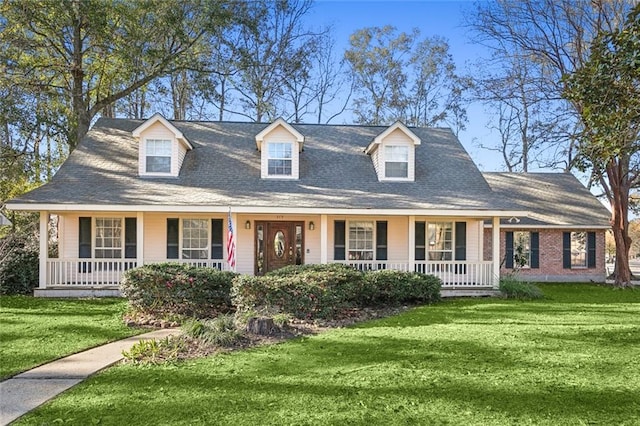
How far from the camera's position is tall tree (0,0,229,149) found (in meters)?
18.9

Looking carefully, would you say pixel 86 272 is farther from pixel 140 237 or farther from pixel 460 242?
pixel 460 242

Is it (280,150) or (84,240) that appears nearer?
(84,240)

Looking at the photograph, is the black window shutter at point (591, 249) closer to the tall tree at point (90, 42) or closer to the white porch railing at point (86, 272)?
the white porch railing at point (86, 272)

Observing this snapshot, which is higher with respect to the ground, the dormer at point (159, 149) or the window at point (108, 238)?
the dormer at point (159, 149)

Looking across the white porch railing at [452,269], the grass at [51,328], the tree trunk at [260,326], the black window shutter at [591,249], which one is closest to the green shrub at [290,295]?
the tree trunk at [260,326]

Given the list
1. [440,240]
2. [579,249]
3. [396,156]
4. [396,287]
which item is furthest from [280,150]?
[579,249]

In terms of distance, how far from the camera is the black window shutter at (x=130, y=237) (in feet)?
49.6

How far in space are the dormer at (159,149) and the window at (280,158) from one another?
3112 millimetres

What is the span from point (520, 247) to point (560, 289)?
3749mm

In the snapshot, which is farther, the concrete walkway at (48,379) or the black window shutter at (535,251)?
the black window shutter at (535,251)

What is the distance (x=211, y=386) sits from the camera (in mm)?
5805

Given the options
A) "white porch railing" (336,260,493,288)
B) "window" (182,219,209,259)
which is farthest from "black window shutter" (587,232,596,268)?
"window" (182,219,209,259)

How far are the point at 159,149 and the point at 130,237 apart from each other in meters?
3.13

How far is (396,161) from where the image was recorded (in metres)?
16.4
